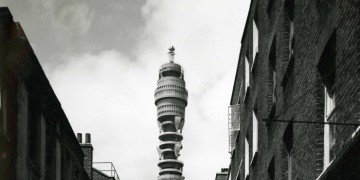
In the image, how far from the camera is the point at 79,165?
31.8 m

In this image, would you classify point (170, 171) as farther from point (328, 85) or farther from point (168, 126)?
point (328, 85)

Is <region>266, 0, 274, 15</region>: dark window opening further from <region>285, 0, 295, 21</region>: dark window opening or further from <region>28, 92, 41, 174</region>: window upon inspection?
<region>28, 92, 41, 174</region>: window

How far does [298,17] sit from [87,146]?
26.5 m

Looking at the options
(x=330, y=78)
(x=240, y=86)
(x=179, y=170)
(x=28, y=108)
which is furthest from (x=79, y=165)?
(x=179, y=170)

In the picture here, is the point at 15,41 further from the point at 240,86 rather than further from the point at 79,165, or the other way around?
the point at 79,165

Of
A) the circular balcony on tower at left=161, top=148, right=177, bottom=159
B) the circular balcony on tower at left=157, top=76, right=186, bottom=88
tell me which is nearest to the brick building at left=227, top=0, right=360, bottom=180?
the circular balcony on tower at left=161, top=148, right=177, bottom=159

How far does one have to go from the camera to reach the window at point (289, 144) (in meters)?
15.3

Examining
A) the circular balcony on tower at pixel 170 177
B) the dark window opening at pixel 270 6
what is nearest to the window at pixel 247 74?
the dark window opening at pixel 270 6

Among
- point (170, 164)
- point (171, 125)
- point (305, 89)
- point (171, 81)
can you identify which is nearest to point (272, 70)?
point (305, 89)

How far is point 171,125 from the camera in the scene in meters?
197

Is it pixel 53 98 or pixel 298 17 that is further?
pixel 53 98

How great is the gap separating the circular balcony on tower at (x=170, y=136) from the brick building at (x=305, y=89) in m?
169

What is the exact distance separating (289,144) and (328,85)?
3.47 metres

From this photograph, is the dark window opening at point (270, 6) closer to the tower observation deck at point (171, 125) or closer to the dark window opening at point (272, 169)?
the dark window opening at point (272, 169)
